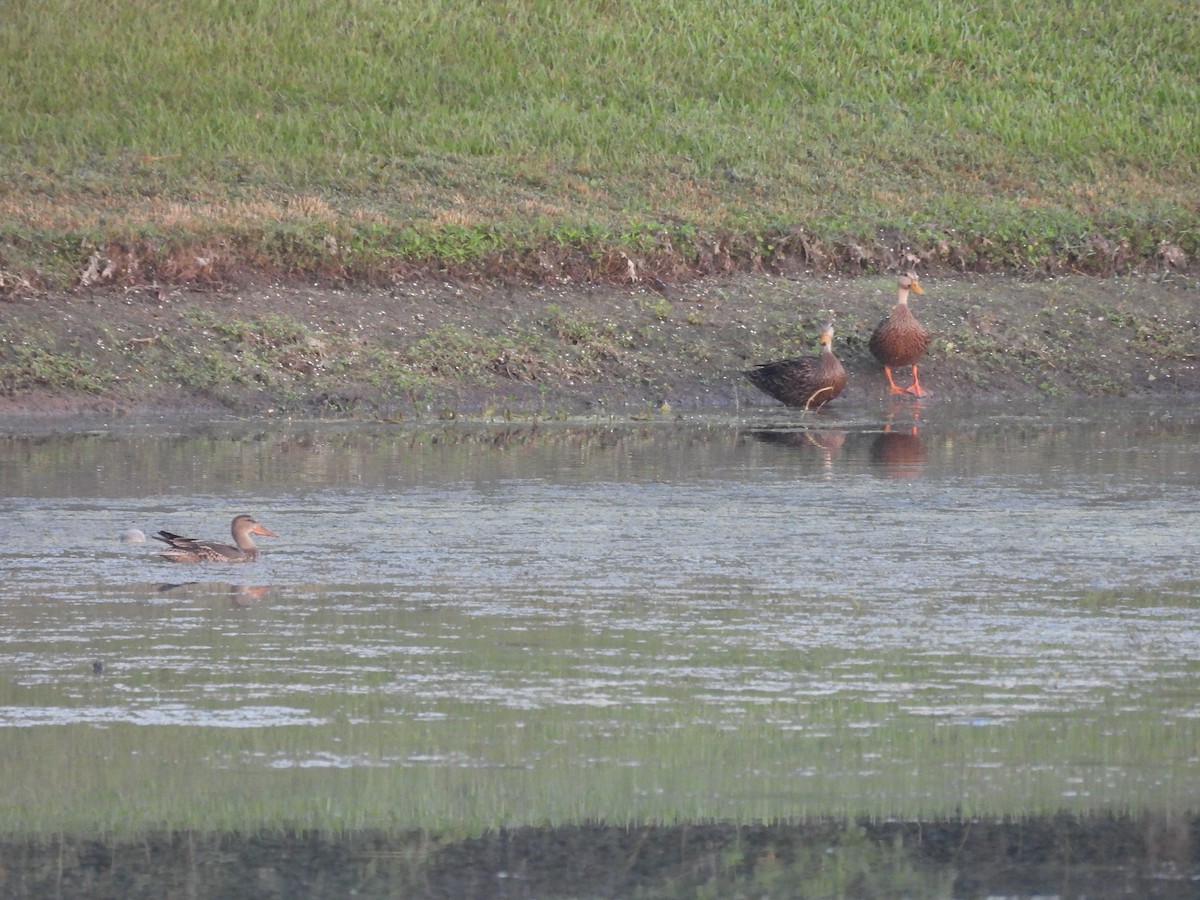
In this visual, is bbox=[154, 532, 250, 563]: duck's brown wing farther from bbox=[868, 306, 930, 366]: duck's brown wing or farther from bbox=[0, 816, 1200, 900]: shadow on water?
bbox=[868, 306, 930, 366]: duck's brown wing

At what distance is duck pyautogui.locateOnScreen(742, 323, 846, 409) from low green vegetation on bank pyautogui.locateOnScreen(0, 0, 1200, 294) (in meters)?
2.88

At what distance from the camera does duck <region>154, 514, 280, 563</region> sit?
33.6 ft

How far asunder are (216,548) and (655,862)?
16.1ft

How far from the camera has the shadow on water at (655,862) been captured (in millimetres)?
5582

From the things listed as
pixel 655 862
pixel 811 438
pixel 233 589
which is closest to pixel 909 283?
pixel 811 438

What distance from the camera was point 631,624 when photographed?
8875 mm

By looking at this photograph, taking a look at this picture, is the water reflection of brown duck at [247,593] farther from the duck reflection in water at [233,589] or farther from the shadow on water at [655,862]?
the shadow on water at [655,862]

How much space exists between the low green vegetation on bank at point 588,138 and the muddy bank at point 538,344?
0.65 meters

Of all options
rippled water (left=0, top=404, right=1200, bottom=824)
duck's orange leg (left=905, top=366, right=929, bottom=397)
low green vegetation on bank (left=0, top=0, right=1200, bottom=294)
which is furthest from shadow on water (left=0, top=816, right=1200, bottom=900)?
low green vegetation on bank (left=0, top=0, right=1200, bottom=294)

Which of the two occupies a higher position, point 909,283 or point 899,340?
point 909,283

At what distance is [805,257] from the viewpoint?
72.5ft

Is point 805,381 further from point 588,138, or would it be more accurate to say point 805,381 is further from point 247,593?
point 247,593

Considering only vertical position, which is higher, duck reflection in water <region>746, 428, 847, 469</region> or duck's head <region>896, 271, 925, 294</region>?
duck's head <region>896, 271, 925, 294</region>

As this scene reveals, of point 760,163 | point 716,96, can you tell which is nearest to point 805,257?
point 760,163
